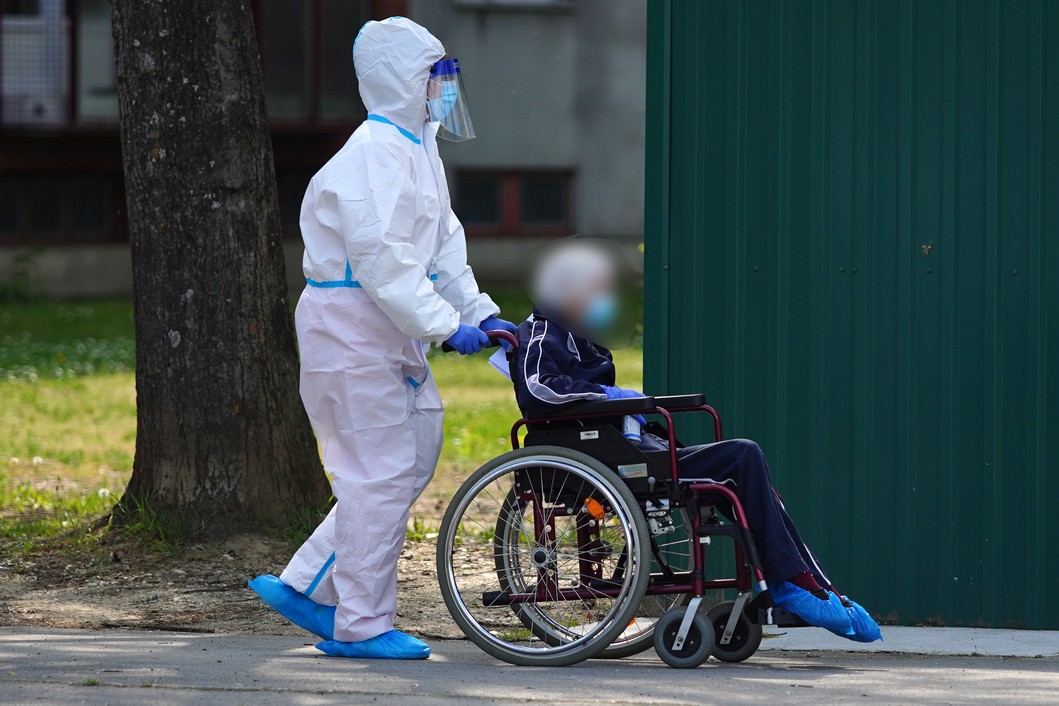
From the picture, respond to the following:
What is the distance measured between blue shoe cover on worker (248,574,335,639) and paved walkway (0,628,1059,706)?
0.27 feet

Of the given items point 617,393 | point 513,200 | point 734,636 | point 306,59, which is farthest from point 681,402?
point 513,200

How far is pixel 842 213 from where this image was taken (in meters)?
5.85

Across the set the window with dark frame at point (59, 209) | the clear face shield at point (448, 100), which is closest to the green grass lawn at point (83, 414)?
the clear face shield at point (448, 100)

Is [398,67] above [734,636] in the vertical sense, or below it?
above

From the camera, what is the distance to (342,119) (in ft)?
75.7

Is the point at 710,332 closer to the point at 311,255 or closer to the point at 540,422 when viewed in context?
the point at 540,422

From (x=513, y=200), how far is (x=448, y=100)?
64.5 ft

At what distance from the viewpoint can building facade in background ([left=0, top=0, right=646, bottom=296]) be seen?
2220cm

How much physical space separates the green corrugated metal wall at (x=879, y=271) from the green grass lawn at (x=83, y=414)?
515mm

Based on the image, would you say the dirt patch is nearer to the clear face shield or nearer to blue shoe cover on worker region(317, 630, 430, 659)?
blue shoe cover on worker region(317, 630, 430, 659)

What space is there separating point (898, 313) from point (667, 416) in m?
1.40

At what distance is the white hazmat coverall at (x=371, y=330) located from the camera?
16.1ft

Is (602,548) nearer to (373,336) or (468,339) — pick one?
(468,339)

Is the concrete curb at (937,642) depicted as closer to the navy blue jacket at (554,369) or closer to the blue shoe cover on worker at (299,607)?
the navy blue jacket at (554,369)
